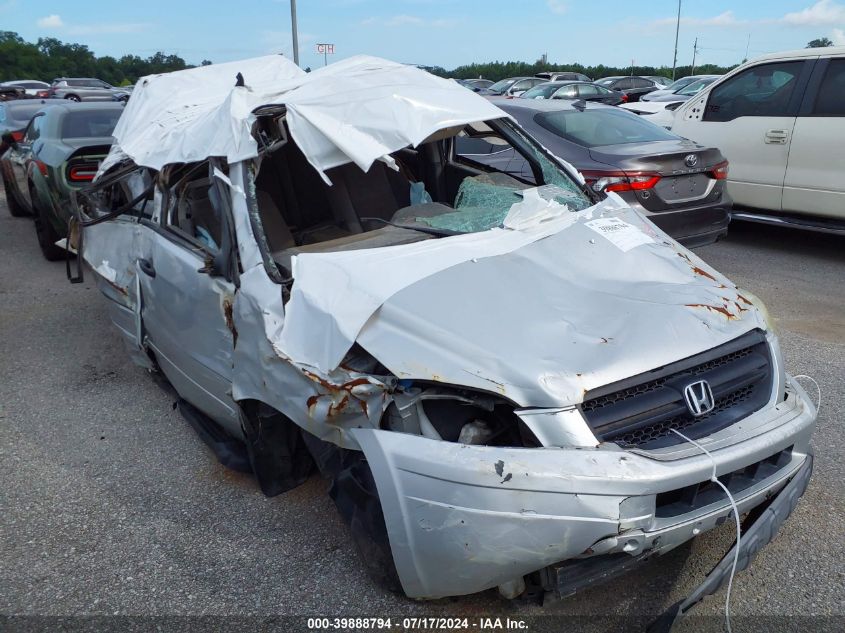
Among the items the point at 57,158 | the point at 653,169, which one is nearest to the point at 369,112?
the point at 653,169

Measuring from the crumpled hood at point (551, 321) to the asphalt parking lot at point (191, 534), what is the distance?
2.86 ft

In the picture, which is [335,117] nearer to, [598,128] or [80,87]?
[598,128]

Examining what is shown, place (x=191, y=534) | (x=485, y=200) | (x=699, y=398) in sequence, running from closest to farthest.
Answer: (x=699, y=398), (x=191, y=534), (x=485, y=200)

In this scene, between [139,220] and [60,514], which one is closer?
[60,514]

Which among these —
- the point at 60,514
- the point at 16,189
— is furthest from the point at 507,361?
the point at 16,189

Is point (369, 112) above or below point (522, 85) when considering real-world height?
above

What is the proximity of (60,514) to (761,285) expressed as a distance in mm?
5432

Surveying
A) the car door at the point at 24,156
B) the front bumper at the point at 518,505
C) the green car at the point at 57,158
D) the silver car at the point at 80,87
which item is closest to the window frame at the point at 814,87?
the front bumper at the point at 518,505

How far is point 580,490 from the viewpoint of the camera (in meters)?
1.99

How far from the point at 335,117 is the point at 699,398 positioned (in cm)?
190

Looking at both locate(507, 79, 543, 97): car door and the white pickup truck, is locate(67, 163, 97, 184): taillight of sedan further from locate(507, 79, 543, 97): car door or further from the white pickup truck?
locate(507, 79, 543, 97): car door

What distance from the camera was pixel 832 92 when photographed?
636cm

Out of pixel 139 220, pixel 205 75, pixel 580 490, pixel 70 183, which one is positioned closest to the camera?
pixel 580 490

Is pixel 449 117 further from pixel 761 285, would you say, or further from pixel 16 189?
pixel 16 189
